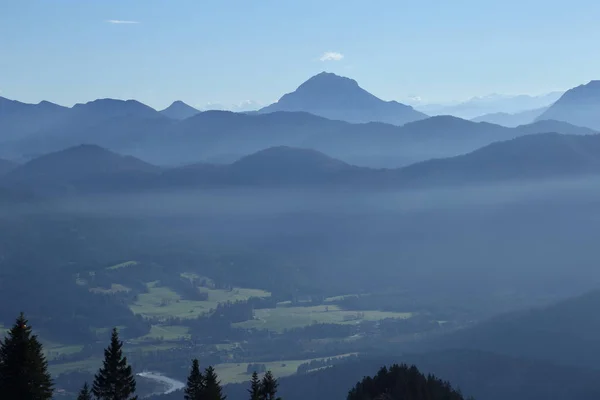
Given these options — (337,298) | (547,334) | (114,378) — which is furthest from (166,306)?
(114,378)

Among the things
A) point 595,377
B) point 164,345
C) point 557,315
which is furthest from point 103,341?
point 595,377

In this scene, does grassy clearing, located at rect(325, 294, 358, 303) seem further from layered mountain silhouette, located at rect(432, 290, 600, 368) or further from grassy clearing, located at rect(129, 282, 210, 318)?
layered mountain silhouette, located at rect(432, 290, 600, 368)

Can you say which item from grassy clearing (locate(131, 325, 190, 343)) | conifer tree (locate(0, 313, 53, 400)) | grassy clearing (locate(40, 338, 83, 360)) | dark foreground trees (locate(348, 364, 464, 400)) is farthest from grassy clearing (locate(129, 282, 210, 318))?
conifer tree (locate(0, 313, 53, 400))

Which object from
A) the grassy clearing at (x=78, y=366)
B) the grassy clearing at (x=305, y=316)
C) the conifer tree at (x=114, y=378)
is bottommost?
the conifer tree at (x=114, y=378)

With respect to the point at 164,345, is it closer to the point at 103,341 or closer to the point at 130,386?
the point at 103,341

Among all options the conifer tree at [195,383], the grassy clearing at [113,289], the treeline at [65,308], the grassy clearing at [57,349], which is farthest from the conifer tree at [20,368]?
the grassy clearing at [113,289]

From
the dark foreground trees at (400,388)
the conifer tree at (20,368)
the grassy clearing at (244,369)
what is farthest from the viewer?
the grassy clearing at (244,369)

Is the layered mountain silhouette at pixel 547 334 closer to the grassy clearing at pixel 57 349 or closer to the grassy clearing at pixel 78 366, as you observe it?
the grassy clearing at pixel 78 366
